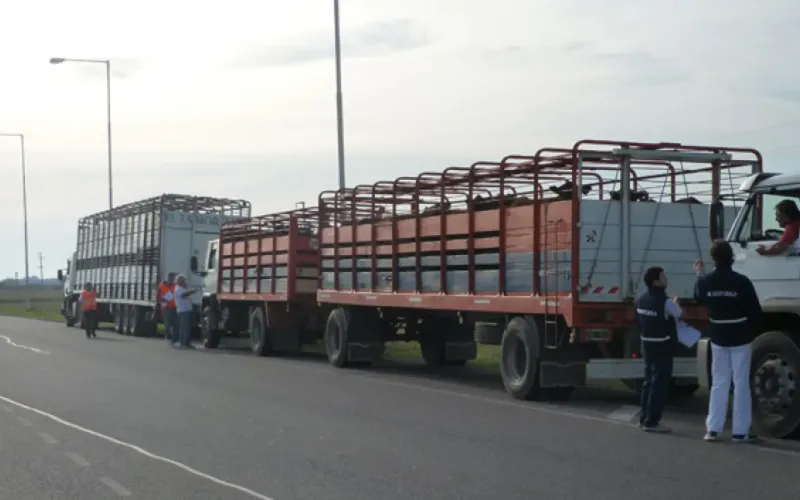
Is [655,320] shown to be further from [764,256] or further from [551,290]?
[551,290]

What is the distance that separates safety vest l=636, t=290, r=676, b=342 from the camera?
11.6 meters

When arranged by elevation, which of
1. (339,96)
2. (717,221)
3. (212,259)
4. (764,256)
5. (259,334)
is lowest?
(259,334)

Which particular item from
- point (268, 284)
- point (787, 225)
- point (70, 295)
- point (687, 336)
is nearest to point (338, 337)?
point (268, 284)

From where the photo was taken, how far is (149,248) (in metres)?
33.3

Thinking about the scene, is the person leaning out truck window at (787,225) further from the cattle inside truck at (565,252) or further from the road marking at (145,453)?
the road marking at (145,453)

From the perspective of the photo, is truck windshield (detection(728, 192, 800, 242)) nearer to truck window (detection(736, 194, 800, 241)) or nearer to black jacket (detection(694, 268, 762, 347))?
truck window (detection(736, 194, 800, 241))

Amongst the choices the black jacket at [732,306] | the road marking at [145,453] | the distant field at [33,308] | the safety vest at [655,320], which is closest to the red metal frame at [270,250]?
the road marking at [145,453]

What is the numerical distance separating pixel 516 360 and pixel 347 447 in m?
4.51

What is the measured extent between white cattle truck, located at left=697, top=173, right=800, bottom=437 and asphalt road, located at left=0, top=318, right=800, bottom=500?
0.51m

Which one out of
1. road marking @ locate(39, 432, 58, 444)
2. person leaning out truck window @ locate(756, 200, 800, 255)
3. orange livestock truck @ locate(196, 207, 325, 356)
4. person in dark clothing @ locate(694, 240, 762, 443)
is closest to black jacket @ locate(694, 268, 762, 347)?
person in dark clothing @ locate(694, 240, 762, 443)

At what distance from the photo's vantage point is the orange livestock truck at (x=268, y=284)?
23500 millimetres

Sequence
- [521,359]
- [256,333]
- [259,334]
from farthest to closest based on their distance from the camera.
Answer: [256,333] < [259,334] < [521,359]

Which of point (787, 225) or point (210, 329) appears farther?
point (210, 329)

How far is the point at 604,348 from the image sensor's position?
14.0 m
